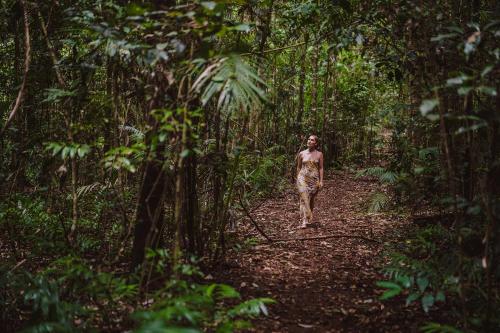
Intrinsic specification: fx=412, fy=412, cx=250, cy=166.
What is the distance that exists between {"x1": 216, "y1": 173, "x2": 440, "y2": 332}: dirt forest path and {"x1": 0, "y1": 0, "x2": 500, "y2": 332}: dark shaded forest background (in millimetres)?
268

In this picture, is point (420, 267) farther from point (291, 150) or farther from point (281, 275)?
point (291, 150)

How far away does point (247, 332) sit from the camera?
359cm

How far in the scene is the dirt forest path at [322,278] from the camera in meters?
3.87

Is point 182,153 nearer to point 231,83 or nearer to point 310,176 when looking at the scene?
point 231,83

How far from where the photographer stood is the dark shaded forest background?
2.98 metres

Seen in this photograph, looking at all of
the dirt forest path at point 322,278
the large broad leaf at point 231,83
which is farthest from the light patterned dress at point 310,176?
the large broad leaf at point 231,83

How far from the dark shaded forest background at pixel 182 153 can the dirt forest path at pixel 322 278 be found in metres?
0.27

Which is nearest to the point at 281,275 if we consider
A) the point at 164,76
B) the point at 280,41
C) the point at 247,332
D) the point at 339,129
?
the point at 247,332

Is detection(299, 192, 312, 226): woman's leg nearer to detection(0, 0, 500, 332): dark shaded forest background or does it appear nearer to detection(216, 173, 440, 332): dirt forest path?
detection(216, 173, 440, 332): dirt forest path

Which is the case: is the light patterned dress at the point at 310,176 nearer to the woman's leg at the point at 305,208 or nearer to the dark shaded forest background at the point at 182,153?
the woman's leg at the point at 305,208

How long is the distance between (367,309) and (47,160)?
141 inches

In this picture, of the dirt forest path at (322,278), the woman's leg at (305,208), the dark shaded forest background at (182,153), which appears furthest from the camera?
the woman's leg at (305,208)

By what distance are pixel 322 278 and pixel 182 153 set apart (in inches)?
118

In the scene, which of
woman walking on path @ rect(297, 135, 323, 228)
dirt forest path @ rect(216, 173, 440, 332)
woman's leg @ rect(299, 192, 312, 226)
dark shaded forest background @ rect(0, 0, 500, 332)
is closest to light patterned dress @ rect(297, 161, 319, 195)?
woman walking on path @ rect(297, 135, 323, 228)
